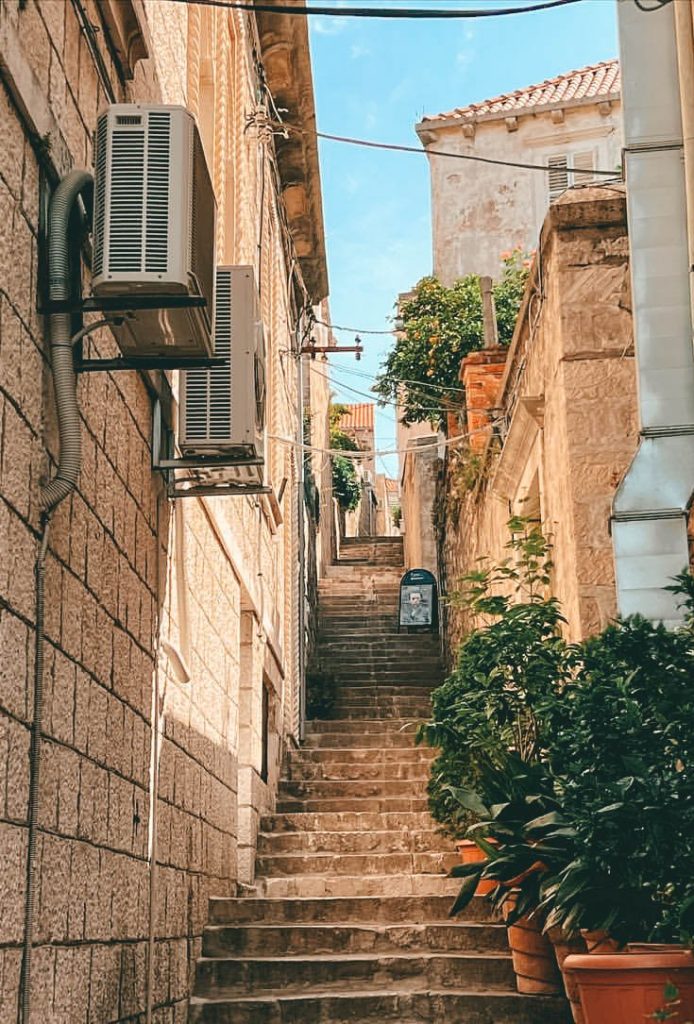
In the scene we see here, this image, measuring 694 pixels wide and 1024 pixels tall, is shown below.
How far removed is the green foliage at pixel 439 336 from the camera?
51.9ft

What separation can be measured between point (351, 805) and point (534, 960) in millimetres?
4286

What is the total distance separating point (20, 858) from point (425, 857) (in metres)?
6.32

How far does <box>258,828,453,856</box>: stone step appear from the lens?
32.4ft

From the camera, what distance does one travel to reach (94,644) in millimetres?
4457

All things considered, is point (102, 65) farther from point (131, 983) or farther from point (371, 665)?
point (371, 665)

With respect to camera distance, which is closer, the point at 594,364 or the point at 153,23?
the point at 153,23

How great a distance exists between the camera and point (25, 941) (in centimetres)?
352

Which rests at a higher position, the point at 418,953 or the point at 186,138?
the point at 186,138

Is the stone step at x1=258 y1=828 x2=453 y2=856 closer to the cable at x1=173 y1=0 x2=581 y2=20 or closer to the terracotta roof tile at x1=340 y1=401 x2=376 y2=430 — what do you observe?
the cable at x1=173 y1=0 x2=581 y2=20

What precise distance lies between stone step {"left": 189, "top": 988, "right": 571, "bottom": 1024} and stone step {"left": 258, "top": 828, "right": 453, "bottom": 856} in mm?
2615

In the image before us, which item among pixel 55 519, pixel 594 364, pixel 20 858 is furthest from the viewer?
pixel 594 364

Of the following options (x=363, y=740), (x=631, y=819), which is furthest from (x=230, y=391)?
(x=363, y=740)

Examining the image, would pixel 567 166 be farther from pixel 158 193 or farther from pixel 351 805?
pixel 158 193

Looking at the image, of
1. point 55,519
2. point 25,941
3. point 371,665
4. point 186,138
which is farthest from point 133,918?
point 371,665
